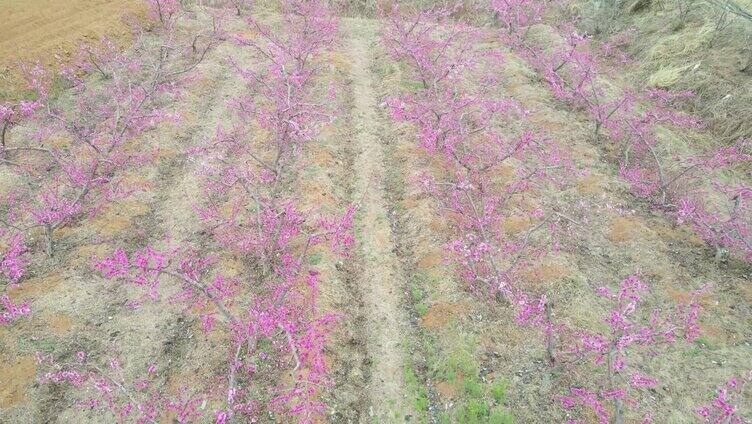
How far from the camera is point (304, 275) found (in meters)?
10.9

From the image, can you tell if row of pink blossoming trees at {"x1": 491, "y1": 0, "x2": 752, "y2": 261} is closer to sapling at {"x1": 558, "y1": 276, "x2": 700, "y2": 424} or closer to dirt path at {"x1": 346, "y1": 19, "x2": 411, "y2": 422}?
sapling at {"x1": 558, "y1": 276, "x2": 700, "y2": 424}

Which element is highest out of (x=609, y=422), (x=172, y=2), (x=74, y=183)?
(x=172, y=2)

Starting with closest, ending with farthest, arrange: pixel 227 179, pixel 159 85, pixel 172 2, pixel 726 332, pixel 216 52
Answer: pixel 726 332, pixel 227 179, pixel 159 85, pixel 216 52, pixel 172 2

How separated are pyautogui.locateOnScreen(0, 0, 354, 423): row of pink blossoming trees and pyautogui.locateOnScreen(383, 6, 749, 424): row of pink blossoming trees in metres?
3.28

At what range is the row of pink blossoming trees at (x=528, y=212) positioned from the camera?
28.1 ft

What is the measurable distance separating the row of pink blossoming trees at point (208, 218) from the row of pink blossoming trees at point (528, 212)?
3284mm

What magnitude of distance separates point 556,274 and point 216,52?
671 inches

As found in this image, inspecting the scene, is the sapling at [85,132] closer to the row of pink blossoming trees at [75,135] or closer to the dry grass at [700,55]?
the row of pink blossoming trees at [75,135]

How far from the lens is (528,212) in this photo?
1292cm

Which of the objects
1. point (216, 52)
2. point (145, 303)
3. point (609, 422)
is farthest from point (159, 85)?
point (609, 422)

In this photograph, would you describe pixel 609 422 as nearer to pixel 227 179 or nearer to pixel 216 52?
pixel 227 179

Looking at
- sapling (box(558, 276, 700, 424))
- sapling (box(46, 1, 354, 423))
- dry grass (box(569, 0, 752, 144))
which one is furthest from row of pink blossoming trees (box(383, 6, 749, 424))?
sapling (box(46, 1, 354, 423))

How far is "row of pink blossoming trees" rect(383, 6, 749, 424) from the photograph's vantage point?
28.1 feet

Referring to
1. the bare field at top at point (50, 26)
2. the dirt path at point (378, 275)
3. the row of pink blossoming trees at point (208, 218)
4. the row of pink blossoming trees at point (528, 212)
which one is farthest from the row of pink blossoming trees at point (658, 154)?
the bare field at top at point (50, 26)
